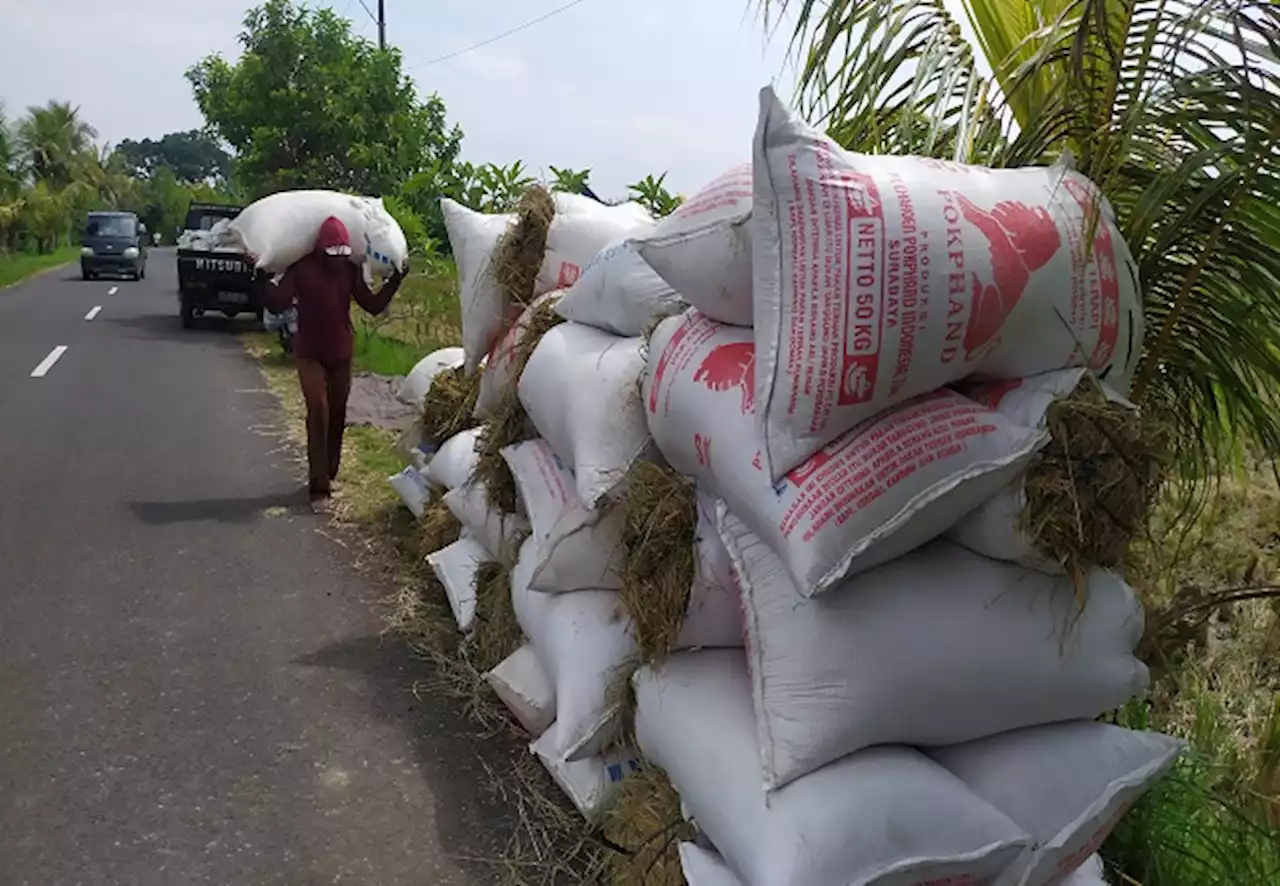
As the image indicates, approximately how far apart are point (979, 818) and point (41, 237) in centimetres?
4945

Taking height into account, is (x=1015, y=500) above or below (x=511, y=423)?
above

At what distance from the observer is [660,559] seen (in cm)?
284

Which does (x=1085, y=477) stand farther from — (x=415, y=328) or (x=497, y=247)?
(x=415, y=328)

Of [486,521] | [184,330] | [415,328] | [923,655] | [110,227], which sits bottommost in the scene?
[184,330]

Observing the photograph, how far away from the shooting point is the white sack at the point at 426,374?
19.3ft

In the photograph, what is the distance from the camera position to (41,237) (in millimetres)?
44812

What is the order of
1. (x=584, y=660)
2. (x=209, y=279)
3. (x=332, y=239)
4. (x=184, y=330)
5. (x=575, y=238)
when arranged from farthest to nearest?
1. (x=184, y=330)
2. (x=209, y=279)
3. (x=332, y=239)
4. (x=575, y=238)
5. (x=584, y=660)

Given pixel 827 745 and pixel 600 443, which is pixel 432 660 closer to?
pixel 600 443

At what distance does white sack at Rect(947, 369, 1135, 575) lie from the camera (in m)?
2.33

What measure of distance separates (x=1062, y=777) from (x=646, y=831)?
1.01 metres

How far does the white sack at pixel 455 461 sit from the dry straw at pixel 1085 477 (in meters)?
2.69

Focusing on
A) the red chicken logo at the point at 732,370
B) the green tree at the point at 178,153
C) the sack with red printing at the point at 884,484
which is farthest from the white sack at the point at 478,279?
the green tree at the point at 178,153

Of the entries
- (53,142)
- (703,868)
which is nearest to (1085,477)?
(703,868)

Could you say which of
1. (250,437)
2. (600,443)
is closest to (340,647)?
(600,443)
